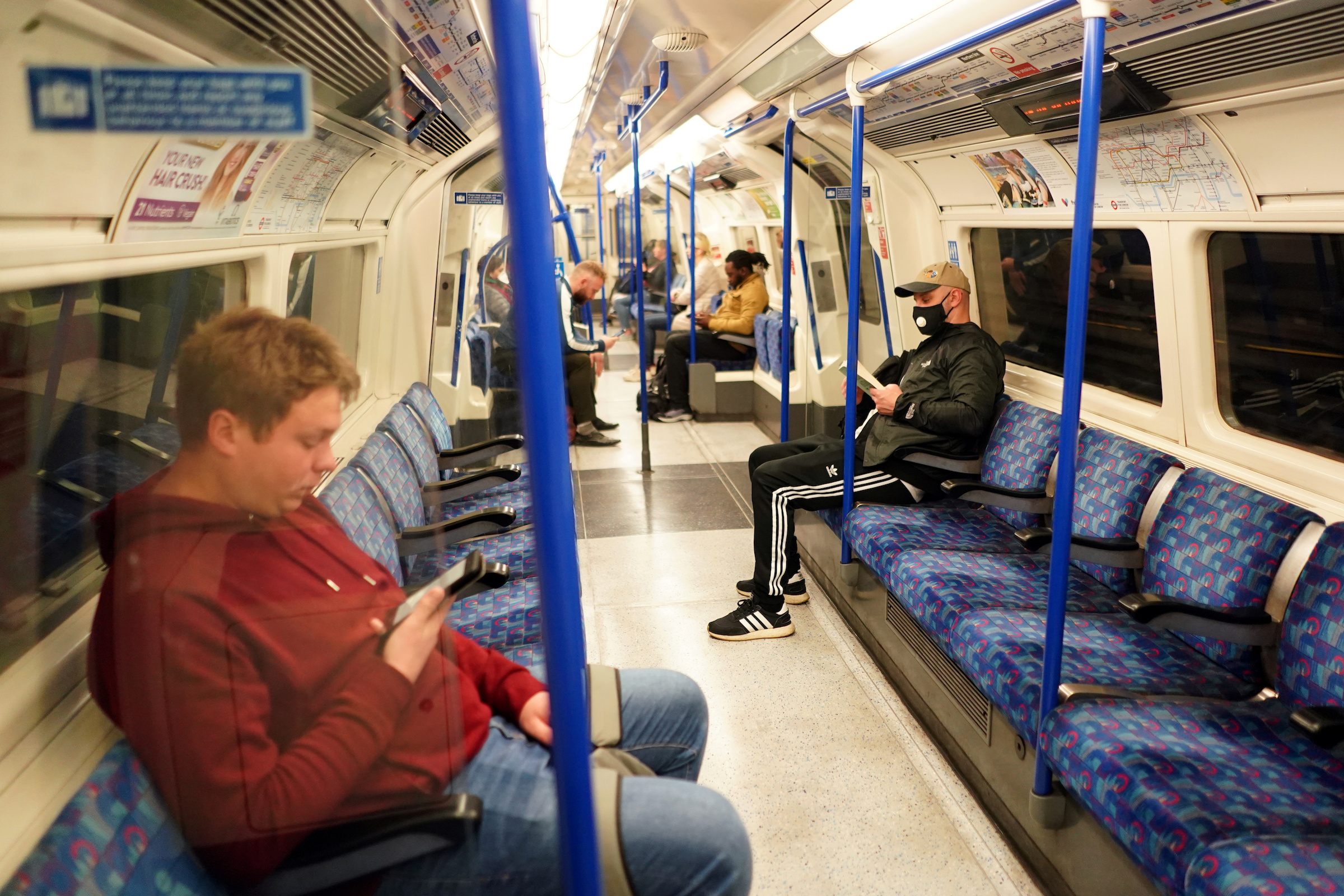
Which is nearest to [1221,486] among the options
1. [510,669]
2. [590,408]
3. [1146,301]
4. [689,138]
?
[1146,301]

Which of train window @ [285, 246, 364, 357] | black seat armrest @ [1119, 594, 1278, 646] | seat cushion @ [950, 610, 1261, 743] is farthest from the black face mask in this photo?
train window @ [285, 246, 364, 357]

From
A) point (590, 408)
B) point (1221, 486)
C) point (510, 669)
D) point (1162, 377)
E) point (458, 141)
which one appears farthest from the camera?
point (590, 408)

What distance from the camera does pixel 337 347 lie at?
1.04 meters

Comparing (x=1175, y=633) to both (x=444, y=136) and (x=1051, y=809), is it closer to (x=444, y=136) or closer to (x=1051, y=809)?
(x=1051, y=809)

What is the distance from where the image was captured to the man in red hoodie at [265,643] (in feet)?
3.16

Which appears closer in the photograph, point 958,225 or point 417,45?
point 417,45

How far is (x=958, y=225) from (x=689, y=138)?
11.7 feet

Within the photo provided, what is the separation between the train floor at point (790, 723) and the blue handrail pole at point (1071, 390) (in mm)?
454

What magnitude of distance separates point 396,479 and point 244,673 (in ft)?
1.29

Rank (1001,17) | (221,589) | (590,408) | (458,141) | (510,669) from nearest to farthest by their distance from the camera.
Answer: (221,589)
(458,141)
(510,669)
(1001,17)
(590,408)

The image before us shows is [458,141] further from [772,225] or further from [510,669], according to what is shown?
[772,225]

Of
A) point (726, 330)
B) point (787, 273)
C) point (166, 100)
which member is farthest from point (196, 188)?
point (726, 330)

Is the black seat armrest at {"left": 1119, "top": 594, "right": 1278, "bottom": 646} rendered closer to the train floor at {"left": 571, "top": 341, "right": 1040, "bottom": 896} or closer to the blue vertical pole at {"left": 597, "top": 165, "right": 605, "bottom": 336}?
the train floor at {"left": 571, "top": 341, "right": 1040, "bottom": 896}

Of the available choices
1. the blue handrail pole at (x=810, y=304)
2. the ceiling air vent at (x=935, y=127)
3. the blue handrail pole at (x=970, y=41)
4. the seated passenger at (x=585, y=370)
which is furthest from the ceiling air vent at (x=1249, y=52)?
the seated passenger at (x=585, y=370)
